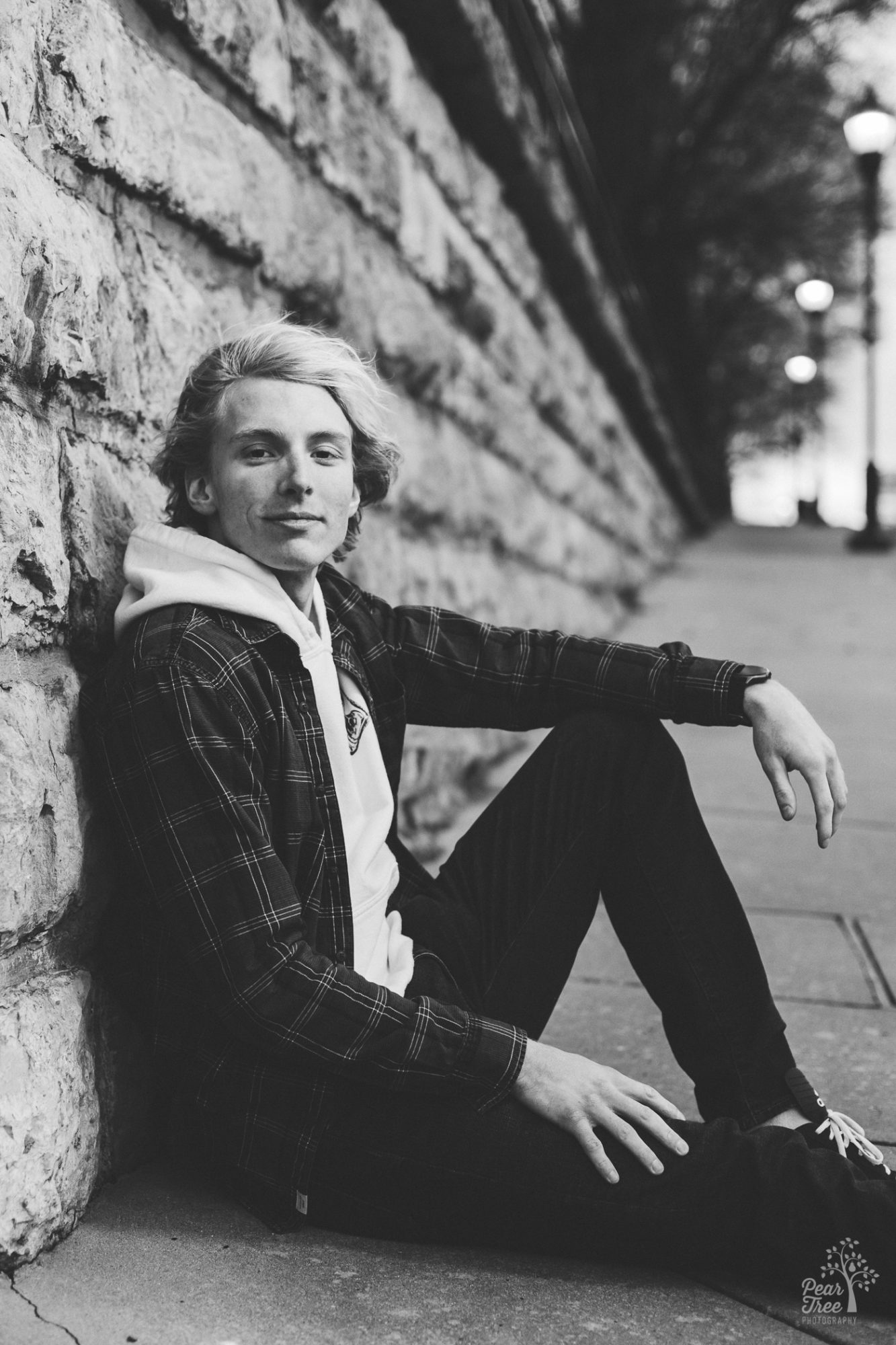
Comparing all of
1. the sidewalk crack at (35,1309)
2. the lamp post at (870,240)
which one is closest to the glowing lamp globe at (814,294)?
the lamp post at (870,240)

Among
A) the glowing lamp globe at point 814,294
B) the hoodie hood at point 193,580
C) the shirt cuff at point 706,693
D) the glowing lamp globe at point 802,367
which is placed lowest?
the shirt cuff at point 706,693

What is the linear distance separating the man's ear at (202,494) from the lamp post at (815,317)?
14.2 m

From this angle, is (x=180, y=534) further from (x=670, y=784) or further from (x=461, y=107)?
(x=461, y=107)

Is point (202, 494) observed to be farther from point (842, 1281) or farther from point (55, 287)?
point (842, 1281)

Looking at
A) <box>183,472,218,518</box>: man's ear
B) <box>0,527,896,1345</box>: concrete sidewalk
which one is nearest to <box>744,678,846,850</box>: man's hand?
<box>0,527,896,1345</box>: concrete sidewalk

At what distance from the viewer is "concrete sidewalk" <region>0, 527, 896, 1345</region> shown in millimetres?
1566

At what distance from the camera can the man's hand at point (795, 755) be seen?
212 centimetres

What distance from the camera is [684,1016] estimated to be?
207cm

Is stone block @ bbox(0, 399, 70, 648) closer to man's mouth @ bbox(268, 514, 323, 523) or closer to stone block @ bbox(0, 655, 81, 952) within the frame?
stone block @ bbox(0, 655, 81, 952)

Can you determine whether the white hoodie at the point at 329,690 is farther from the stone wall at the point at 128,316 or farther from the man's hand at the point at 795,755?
the man's hand at the point at 795,755

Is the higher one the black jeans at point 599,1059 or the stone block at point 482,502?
the stone block at point 482,502

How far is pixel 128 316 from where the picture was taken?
2018mm

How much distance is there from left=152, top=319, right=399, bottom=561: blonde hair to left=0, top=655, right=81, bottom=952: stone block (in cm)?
39

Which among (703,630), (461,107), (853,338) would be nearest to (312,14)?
(461,107)
